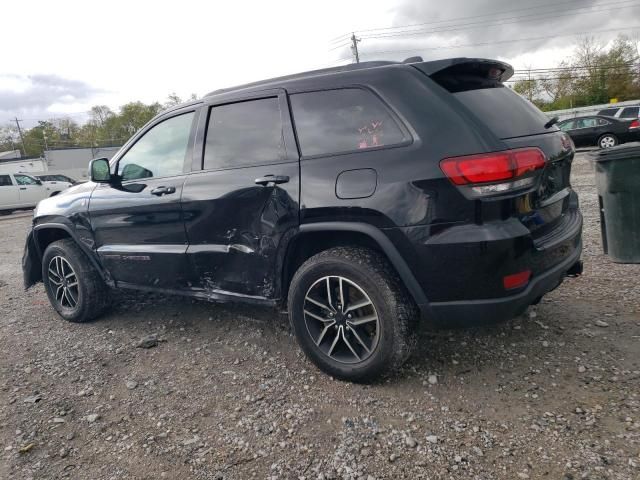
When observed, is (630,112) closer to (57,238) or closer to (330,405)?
(330,405)

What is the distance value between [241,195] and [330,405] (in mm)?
1434

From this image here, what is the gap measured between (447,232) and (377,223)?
0.38 m

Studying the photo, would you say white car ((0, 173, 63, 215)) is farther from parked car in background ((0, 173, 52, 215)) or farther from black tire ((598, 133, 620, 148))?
black tire ((598, 133, 620, 148))

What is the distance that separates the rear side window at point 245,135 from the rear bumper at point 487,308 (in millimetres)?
1352

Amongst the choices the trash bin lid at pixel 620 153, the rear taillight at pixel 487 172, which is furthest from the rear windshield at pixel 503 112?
the trash bin lid at pixel 620 153

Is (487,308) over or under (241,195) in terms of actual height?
under

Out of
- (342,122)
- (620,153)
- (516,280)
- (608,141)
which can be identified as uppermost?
(342,122)

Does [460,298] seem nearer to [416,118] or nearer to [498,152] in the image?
[498,152]

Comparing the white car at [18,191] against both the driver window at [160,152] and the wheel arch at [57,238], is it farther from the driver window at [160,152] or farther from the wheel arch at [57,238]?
the driver window at [160,152]

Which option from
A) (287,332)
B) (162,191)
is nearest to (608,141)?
(287,332)

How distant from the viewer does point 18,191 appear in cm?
1833

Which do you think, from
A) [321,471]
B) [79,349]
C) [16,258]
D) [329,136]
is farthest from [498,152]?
[16,258]

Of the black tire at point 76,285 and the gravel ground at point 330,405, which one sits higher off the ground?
the black tire at point 76,285

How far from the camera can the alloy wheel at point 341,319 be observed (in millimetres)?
2682
